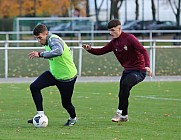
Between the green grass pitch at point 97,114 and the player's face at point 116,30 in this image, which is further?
the player's face at point 116,30

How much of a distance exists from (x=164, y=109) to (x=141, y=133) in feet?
12.5

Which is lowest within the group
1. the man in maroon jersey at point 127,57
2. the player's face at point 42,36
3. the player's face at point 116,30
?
the man in maroon jersey at point 127,57

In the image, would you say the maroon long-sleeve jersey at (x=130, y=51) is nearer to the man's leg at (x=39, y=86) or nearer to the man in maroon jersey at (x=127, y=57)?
the man in maroon jersey at (x=127, y=57)

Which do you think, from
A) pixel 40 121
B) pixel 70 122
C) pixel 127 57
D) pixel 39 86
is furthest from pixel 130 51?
pixel 40 121

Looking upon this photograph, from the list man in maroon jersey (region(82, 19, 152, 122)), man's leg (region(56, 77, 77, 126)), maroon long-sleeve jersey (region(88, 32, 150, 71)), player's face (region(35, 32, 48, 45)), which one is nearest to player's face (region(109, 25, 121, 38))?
man in maroon jersey (region(82, 19, 152, 122))

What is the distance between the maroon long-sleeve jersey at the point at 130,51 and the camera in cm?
1241

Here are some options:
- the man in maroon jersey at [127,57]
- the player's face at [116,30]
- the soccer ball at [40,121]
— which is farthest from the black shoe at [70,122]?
the player's face at [116,30]

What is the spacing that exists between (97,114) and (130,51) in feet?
6.67

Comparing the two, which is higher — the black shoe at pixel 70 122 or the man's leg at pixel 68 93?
the man's leg at pixel 68 93

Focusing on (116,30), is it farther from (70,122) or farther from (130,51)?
(70,122)

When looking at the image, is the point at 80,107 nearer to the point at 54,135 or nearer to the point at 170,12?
the point at 54,135

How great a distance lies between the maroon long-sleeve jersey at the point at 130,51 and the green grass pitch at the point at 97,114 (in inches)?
40.4

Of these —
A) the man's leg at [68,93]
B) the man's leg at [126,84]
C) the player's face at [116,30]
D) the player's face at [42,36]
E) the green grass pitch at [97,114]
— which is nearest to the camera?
the green grass pitch at [97,114]

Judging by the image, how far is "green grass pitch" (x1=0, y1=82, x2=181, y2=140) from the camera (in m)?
11.1
